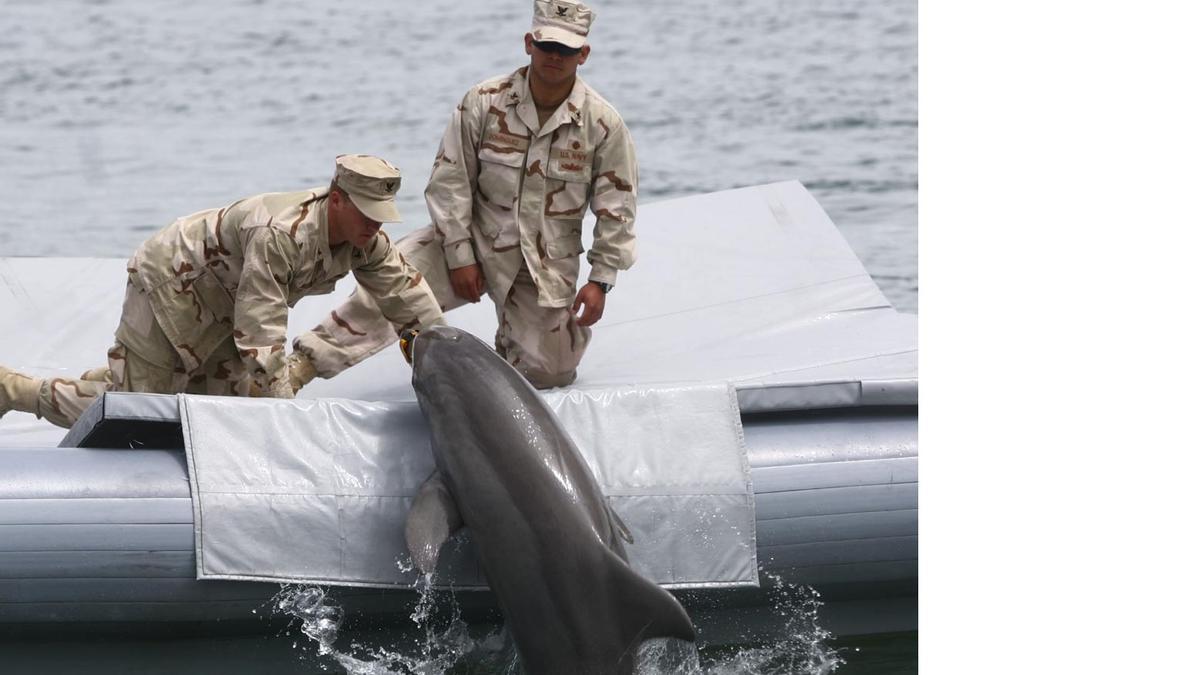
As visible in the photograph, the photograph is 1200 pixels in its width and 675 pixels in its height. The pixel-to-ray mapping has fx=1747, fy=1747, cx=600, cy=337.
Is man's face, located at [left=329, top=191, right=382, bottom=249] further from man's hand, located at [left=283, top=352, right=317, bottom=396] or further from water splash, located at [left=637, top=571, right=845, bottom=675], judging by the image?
water splash, located at [left=637, top=571, right=845, bottom=675]

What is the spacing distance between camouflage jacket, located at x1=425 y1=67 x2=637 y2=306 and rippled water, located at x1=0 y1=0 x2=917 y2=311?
4.26m

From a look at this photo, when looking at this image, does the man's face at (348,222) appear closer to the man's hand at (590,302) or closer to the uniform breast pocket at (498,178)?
the uniform breast pocket at (498,178)

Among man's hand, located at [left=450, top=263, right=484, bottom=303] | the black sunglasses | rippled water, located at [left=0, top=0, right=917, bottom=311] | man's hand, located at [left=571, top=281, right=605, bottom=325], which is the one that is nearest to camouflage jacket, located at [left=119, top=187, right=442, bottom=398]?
man's hand, located at [left=450, top=263, right=484, bottom=303]

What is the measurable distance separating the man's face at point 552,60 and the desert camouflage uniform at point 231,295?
34.3 inches

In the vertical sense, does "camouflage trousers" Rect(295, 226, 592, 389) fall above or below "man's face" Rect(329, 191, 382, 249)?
below

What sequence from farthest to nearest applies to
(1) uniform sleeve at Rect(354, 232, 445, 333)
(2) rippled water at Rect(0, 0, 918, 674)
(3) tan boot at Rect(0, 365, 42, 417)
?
(2) rippled water at Rect(0, 0, 918, 674), (3) tan boot at Rect(0, 365, 42, 417), (1) uniform sleeve at Rect(354, 232, 445, 333)

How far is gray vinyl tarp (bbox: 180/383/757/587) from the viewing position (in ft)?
16.9

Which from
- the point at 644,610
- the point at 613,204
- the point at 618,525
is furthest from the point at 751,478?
the point at 613,204

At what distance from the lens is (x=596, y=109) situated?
638 cm

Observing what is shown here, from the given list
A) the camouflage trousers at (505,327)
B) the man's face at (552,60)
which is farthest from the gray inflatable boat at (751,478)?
the man's face at (552,60)

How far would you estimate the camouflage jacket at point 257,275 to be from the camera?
5508 mm

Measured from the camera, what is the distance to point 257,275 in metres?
5.49

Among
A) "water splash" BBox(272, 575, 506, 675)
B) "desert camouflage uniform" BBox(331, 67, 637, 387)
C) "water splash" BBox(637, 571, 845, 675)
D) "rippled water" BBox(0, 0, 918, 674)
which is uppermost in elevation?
"desert camouflage uniform" BBox(331, 67, 637, 387)
